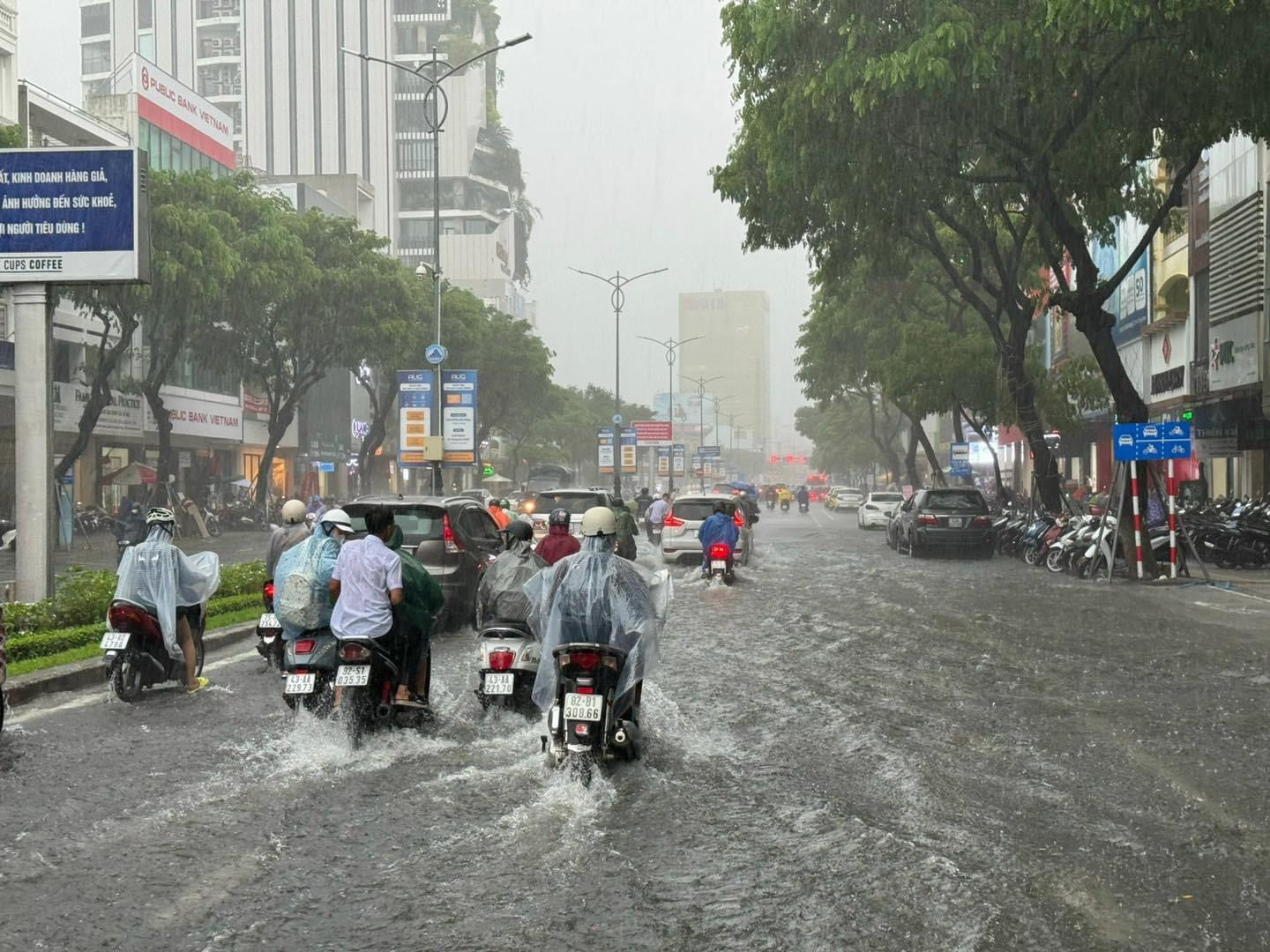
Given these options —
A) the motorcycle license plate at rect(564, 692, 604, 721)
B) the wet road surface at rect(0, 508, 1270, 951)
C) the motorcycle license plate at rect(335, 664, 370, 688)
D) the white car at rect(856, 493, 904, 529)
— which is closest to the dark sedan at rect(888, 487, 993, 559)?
the white car at rect(856, 493, 904, 529)

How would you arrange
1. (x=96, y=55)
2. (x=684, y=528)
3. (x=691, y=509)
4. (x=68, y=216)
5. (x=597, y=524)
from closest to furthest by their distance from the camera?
(x=597, y=524) → (x=68, y=216) → (x=684, y=528) → (x=691, y=509) → (x=96, y=55)

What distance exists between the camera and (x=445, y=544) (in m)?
15.6

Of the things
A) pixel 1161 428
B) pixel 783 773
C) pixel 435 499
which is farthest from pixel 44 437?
pixel 1161 428

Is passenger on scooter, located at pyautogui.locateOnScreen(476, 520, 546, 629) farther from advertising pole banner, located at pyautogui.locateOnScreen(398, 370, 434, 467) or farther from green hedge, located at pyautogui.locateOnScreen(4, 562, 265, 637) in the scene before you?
advertising pole banner, located at pyautogui.locateOnScreen(398, 370, 434, 467)

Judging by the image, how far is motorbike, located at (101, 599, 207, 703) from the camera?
34.6 ft

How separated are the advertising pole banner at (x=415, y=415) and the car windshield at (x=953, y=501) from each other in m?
13.6

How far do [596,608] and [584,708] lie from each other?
0.59 metres

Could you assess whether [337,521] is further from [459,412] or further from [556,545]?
[459,412]

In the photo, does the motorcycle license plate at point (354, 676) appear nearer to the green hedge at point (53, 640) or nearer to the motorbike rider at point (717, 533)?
the green hedge at point (53, 640)

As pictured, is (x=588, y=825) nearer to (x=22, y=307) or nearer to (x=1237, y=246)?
(x=22, y=307)

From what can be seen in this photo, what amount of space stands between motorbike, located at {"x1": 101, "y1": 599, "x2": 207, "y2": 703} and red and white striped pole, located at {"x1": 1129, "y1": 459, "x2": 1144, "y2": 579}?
16.8 m

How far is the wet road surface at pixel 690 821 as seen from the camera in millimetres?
5172

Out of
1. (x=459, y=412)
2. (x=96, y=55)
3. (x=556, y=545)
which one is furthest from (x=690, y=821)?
(x=96, y=55)

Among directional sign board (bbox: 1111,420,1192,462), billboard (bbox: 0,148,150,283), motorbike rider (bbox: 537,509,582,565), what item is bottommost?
motorbike rider (bbox: 537,509,582,565)
